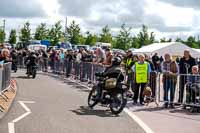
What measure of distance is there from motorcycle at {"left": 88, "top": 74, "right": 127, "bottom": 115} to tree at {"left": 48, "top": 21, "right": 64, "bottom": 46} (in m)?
66.2

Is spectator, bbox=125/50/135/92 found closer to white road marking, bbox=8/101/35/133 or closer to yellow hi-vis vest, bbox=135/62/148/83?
yellow hi-vis vest, bbox=135/62/148/83

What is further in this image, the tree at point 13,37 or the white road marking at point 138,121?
the tree at point 13,37

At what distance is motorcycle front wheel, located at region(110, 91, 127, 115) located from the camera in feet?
43.7

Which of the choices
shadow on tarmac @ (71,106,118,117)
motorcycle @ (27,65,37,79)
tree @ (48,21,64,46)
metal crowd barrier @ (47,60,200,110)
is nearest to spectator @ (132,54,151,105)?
metal crowd barrier @ (47,60,200,110)

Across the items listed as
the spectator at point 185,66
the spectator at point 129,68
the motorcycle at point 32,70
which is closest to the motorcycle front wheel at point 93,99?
the spectator at point 185,66

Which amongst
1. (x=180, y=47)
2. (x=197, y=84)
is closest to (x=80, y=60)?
(x=197, y=84)

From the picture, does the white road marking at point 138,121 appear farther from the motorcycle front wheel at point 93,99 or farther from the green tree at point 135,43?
the green tree at point 135,43

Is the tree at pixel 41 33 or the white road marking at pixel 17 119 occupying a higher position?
the tree at pixel 41 33

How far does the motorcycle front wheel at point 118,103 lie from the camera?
13.3m

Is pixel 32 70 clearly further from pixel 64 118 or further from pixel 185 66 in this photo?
pixel 64 118

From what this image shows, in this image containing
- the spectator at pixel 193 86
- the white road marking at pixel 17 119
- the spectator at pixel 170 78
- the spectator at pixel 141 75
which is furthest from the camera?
the spectator at pixel 141 75

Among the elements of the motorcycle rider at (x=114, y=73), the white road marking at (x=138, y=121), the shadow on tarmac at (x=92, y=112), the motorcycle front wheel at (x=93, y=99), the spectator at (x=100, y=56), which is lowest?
the white road marking at (x=138, y=121)

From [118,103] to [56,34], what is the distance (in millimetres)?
68901

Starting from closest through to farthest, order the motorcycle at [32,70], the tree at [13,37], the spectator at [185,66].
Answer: the spectator at [185,66] → the motorcycle at [32,70] → the tree at [13,37]
